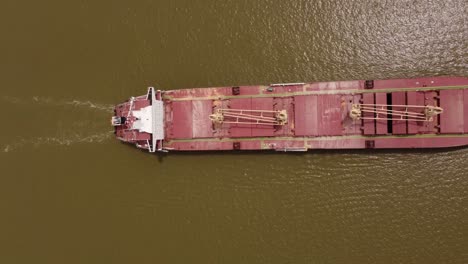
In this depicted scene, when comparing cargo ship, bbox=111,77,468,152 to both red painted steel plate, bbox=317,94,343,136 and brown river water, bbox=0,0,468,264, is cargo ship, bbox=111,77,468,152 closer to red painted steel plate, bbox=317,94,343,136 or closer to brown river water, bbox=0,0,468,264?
red painted steel plate, bbox=317,94,343,136

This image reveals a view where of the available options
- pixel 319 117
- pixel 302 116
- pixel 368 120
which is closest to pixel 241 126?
pixel 302 116

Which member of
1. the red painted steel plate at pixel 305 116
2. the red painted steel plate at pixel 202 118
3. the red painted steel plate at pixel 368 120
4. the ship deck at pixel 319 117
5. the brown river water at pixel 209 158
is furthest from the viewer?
the red painted steel plate at pixel 202 118

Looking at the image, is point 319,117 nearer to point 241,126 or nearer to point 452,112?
point 241,126

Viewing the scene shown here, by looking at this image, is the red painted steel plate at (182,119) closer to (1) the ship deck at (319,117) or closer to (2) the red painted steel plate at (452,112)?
(1) the ship deck at (319,117)

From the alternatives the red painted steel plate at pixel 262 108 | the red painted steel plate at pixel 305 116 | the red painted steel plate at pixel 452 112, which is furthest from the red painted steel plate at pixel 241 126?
the red painted steel plate at pixel 452 112

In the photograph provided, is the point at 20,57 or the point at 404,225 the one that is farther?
the point at 20,57

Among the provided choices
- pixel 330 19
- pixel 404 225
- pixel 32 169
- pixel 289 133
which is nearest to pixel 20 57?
pixel 32 169

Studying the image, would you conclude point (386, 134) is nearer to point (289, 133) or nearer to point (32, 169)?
point (289, 133)
